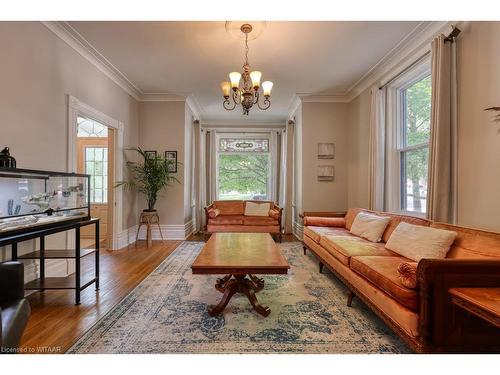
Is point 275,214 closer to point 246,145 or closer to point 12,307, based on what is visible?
point 246,145

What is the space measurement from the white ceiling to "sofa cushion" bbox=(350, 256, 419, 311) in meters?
2.58

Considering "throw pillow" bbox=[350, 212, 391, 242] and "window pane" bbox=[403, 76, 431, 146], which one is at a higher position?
"window pane" bbox=[403, 76, 431, 146]

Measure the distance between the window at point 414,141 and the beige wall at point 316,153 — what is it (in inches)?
59.9

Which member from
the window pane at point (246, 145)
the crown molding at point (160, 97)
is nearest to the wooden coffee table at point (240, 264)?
the crown molding at point (160, 97)

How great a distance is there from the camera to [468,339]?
5.19ft

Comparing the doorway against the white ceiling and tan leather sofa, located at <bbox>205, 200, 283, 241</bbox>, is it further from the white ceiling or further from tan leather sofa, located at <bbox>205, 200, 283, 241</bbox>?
tan leather sofa, located at <bbox>205, 200, 283, 241</bbox>

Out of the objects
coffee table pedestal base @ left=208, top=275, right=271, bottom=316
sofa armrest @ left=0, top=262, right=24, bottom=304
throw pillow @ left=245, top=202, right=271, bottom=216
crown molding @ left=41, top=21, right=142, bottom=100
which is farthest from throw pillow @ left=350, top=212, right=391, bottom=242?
crown molding @ left=41, top=21, right=142, bottom=100

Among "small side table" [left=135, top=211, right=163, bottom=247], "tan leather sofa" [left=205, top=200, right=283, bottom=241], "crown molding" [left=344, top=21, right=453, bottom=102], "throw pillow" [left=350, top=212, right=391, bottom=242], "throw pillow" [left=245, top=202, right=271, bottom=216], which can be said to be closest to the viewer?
"crown molding" [left=344, top=21, right=453, bottom=102]

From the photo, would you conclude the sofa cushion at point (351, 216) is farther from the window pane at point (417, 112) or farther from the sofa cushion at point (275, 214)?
the sofa cushion at point (275, 214)

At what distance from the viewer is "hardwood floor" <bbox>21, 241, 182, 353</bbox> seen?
1881mm

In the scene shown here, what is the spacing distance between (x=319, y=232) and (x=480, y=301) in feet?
7.68

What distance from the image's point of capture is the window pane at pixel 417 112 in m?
3.30

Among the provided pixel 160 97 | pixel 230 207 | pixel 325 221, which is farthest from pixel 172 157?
pixel 325 221
